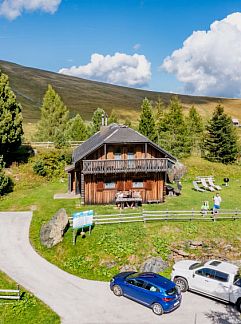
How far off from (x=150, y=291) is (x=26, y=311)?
22.3ft

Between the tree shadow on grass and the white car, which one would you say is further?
the white car

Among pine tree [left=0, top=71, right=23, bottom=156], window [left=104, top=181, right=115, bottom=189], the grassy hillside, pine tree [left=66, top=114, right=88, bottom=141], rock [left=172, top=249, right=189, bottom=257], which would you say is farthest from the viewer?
the grassy hillside

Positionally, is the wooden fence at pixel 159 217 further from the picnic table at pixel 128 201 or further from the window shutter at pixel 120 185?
the window shutter at pixel 120 185

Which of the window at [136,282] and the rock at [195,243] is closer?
the window at [136,282]

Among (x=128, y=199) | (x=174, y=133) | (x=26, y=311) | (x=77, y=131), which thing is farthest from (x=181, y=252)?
(x=77, y=131)

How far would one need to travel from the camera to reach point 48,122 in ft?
205

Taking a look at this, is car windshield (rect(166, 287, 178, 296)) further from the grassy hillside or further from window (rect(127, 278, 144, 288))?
the grassy hillside

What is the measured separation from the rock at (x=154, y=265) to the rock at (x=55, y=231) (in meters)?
6.63

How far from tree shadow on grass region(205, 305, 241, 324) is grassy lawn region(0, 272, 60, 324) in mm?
8156

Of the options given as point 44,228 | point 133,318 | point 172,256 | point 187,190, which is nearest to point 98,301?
point 133,318

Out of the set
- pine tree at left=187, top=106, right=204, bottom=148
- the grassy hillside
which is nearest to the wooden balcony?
pine tree at left=187, top=106, right=204, bottom=148

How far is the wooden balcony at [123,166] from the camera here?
32.5m

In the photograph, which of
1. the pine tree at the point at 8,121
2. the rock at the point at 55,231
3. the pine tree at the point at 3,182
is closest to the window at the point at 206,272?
the rock at the point at 55,231

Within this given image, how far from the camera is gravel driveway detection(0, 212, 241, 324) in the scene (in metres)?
18.0
